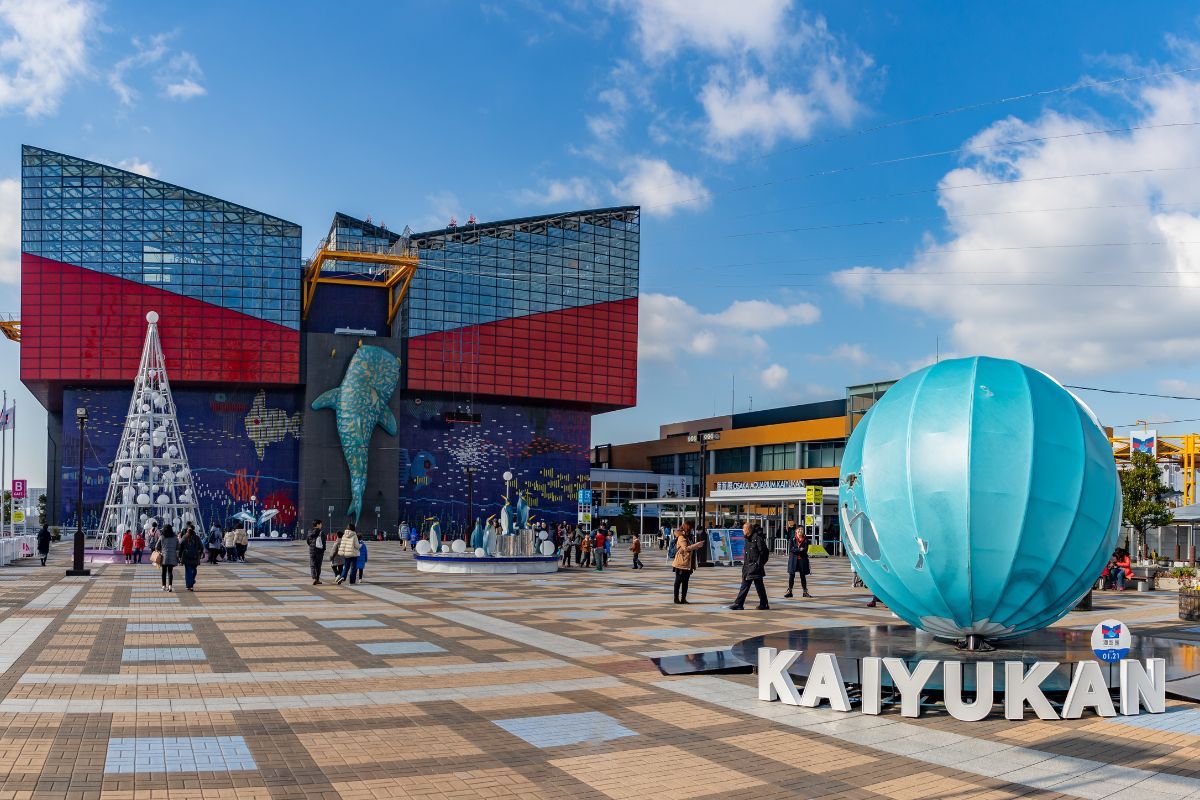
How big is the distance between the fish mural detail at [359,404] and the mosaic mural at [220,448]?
4129 millimetres

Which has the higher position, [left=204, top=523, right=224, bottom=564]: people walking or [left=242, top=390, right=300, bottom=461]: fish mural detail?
[left=242, top=390, right=300, bottom=461]: fish mural detail

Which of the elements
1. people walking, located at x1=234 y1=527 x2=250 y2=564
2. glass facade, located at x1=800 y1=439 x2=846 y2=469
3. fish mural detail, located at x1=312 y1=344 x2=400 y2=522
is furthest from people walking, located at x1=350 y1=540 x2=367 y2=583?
glass facade, located at x1=800 y1=439 x2=846 y2=469

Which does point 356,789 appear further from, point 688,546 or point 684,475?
point 684,475

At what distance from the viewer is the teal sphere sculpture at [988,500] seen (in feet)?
35.8

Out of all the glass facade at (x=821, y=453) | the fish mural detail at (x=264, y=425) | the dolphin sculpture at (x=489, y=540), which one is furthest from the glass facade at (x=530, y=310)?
the dolphin sculpture at (x=489, y=540)

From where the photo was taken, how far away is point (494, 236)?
81562 millimetres

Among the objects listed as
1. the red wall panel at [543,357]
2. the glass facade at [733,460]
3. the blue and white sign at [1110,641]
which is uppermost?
the red wall panel at [543,357]

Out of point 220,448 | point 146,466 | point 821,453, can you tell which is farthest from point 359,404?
point 821,453

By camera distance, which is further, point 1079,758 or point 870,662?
point 870,662

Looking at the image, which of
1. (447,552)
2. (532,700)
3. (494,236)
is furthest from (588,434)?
(532,700)

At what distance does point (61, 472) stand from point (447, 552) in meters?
51.2

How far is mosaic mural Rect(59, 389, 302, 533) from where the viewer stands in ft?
238

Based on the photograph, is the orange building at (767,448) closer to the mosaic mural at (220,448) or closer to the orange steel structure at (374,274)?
the orange steel structure at (374,274)

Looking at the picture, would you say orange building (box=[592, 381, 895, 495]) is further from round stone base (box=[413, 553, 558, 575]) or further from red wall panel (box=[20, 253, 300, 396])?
red wall panel (box=[20, 253, 300, 396])
